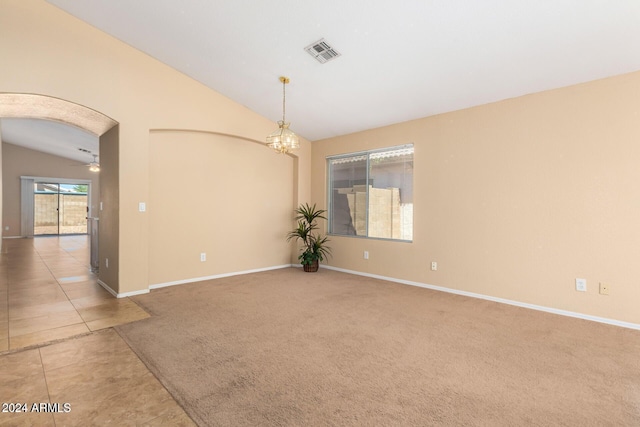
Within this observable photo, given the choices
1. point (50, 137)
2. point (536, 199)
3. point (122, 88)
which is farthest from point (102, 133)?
point (536, 199)

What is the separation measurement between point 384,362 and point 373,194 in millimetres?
3524

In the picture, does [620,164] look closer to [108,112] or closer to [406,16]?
[406,16]

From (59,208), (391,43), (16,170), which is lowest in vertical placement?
(59,208)

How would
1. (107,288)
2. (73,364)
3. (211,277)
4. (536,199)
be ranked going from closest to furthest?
(73,364)
(536,199)
(107,288)
(211,277)

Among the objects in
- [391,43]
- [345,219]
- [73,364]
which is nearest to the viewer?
[73,364]

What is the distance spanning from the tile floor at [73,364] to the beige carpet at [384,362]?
148 mm

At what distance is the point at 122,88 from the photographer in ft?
12.9

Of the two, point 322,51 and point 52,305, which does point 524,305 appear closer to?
point 322,51

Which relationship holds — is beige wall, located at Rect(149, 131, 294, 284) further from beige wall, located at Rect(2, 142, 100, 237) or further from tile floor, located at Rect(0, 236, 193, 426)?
beige wall, located at Rect(2, 142, 100, 237)

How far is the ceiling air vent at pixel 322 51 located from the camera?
134 inches

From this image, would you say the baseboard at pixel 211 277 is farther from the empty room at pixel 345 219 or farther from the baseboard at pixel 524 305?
the baseboard at pixel 524 305

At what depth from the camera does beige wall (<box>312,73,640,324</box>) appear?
3.20m

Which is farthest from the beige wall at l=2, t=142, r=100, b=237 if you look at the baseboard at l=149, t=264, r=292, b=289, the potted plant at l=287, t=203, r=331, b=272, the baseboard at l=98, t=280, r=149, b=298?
the potted plant at l=287, t=203, r=331, b=272

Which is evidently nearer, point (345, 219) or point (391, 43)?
point (391, 43)
